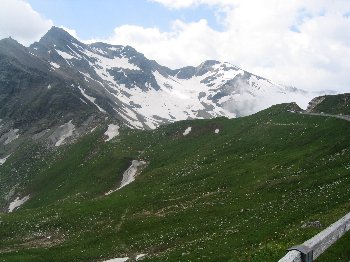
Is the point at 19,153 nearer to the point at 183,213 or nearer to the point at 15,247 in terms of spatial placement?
the point at 15,247

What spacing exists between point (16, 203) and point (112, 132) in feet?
139

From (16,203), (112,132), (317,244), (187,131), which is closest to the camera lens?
(317,244)

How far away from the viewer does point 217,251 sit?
130 ft

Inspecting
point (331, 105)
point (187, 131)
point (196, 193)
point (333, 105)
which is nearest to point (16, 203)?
point (187, 131)

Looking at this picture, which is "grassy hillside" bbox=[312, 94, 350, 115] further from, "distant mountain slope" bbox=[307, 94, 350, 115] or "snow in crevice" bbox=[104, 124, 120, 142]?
"snow in crevice" bbox=[104, 124, 120, 142]

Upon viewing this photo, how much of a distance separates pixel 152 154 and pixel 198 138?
13712 mm

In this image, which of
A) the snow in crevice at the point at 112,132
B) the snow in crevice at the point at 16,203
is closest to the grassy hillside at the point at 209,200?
the snow in crevice at the point at 16,203

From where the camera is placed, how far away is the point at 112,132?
151125 mm

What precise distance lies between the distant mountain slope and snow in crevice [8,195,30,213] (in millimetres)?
83763

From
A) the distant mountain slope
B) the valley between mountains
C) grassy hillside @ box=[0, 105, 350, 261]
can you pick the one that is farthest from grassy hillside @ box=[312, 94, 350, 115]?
grassy hillside @ box=[0, 105, 350, 261]

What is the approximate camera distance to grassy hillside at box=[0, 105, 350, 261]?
4138 cm

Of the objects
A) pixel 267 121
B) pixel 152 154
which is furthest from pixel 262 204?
pixel 152 154

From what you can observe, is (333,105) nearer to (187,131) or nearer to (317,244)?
(187,131)

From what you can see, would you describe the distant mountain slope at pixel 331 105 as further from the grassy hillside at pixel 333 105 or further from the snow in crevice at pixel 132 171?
the snow in crevice at pixel 132 171
